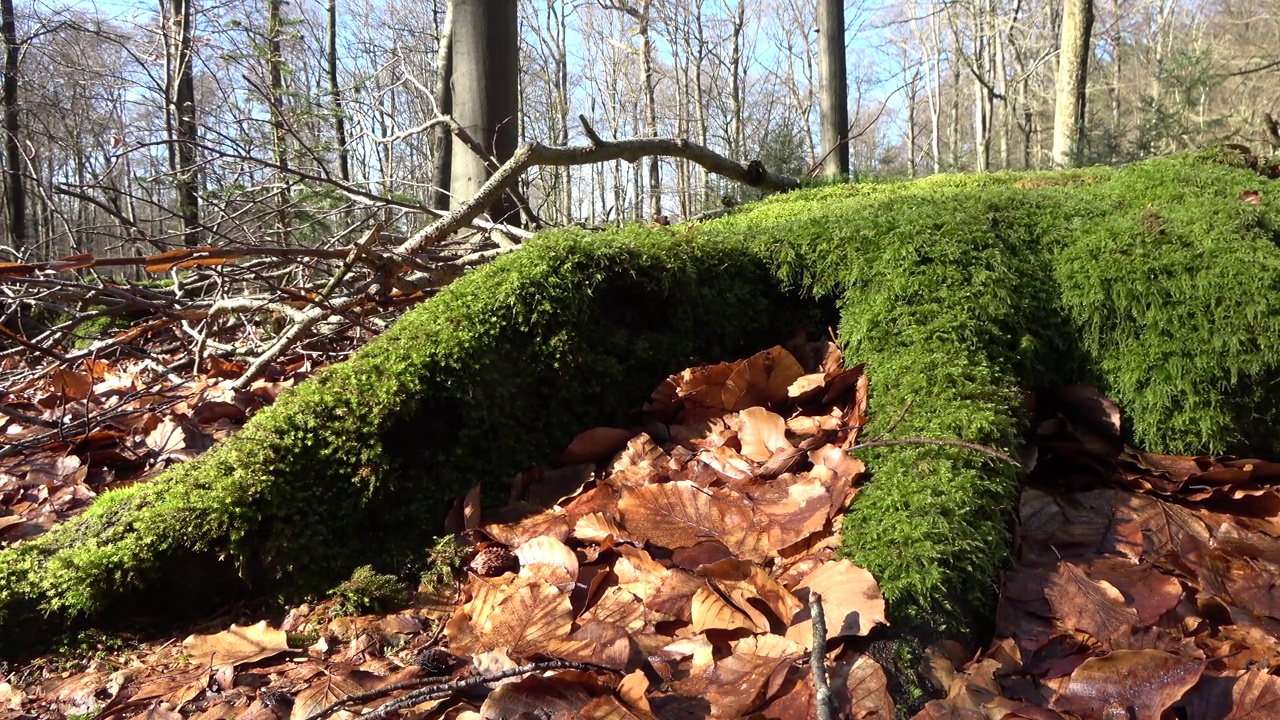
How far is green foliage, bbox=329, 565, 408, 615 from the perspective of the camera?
1.70m

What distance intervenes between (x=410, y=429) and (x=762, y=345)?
3.93 feet

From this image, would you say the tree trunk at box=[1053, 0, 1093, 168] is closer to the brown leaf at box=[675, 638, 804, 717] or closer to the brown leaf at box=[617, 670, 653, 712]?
the brown leaf at box=[675, 638, 804, 717]

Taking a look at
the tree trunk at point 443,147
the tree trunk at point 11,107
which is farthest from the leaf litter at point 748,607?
the tree trunk at point 11,107

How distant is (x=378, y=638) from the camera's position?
1.59 m

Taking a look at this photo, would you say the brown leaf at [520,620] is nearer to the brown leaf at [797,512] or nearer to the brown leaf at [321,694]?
the brown leaf at [321,694]

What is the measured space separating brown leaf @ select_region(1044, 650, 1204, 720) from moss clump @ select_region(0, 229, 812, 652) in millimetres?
1346

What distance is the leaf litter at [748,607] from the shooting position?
1.25 metres

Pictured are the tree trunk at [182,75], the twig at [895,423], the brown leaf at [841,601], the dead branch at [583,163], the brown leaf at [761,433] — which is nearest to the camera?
the brown leaf at [841,601]

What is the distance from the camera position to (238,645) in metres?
1.59

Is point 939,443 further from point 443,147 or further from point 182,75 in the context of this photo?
point 182,75

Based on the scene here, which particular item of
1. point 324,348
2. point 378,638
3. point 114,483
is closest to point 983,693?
point 378,638

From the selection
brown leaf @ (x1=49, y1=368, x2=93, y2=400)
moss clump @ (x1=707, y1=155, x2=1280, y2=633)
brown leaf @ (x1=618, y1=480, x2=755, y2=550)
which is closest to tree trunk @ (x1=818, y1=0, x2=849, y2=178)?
moss clump @ (x1=707, y1=155, x2=1280, y2=633)

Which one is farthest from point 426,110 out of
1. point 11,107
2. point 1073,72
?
point 1073,72

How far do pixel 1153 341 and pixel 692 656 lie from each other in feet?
5.64
